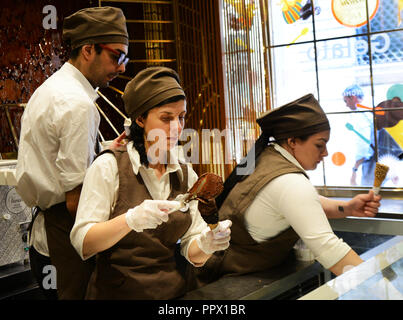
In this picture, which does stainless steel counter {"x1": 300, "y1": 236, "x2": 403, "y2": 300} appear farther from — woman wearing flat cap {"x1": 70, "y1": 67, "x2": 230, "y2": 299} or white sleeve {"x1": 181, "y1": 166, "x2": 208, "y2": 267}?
white sleeve {"x1": 181, "y1": 166, "x2": 208, "y2": 267}

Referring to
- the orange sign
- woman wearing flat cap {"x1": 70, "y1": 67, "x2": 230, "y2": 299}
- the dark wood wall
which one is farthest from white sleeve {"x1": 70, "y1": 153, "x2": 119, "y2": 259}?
the orange sign

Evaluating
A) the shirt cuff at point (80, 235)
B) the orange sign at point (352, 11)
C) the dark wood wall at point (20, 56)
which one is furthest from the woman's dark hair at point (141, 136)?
the orange sign at point (352, 11)

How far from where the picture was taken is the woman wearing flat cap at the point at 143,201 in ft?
5.08

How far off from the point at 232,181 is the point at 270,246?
31 cm

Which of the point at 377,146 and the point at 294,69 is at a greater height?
the point at 294,69

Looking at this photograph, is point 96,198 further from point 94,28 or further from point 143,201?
point 94,28

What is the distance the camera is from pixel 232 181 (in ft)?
6.93

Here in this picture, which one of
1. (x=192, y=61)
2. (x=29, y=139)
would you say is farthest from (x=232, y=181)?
(x=192, y=61)

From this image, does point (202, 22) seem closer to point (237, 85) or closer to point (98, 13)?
point (237, 85)

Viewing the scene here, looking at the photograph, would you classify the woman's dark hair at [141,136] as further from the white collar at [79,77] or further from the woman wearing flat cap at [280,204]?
the woman wearing flat cap at [280,204]

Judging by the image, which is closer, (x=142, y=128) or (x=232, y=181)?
(x=142, y=128)

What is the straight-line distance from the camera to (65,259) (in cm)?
187

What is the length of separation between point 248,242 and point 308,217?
0.92 feet
